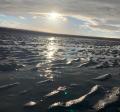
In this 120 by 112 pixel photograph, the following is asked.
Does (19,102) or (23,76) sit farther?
(23,76)

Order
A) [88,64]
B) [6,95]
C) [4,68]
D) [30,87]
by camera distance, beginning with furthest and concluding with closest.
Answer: [88,64] → [4,68] → [30,87] → [6,95]

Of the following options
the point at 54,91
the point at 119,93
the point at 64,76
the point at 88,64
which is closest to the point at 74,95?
the point at 54,91

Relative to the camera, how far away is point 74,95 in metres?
14.2

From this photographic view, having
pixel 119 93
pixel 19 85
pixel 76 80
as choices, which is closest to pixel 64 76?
pixel 76 80

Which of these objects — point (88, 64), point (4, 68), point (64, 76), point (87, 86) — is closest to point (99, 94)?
point (87, 86)

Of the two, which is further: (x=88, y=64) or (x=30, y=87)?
(x=88, y=64)

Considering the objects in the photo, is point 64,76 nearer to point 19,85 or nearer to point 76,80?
point 76,80

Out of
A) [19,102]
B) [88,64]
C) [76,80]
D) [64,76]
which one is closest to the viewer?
[19,102]

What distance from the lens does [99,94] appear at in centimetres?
1452

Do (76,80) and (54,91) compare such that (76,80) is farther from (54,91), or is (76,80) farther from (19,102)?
(19,102)

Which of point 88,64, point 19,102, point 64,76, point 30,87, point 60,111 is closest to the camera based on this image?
point 60,111

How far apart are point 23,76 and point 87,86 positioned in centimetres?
447

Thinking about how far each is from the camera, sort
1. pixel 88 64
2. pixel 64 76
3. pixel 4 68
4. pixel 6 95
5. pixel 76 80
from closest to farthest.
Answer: pixel 6 95 → pixel 76 80 → pixel 64 76 → pixel 4 68 → pixel 88 64

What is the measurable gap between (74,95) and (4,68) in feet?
28.5
